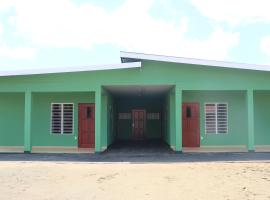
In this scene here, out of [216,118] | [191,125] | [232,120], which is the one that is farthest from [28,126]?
[232,120]

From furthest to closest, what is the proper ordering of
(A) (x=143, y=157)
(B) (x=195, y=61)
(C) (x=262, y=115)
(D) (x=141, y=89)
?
(D) (x=141, y=89), (C) (x=262, y=115), (B) (x=195, y=61), (A) (x=143, y=157)

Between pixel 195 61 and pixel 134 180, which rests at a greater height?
pixel 195 61

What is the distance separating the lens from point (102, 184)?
7629 millimetres

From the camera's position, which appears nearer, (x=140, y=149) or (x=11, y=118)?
(x=140, y=149)

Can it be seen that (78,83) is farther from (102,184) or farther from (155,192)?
(155,192)

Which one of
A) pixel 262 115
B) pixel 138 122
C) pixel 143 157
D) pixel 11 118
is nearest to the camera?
pixel 143 157

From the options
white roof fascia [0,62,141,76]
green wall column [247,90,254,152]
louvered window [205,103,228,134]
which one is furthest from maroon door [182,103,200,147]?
white roof fascia [0,62,141,76]

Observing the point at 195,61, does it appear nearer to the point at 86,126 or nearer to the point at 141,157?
the point at 141,157

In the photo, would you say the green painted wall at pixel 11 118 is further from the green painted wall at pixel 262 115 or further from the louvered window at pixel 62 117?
the green painted wall at pixel 262 115

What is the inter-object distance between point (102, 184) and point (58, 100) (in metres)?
8.88

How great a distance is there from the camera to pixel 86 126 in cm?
1584

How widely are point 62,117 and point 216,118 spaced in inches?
292

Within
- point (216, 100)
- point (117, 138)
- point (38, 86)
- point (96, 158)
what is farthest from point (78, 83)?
point (117, 138)

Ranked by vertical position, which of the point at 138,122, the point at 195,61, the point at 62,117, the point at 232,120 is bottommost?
the point at 138,122
